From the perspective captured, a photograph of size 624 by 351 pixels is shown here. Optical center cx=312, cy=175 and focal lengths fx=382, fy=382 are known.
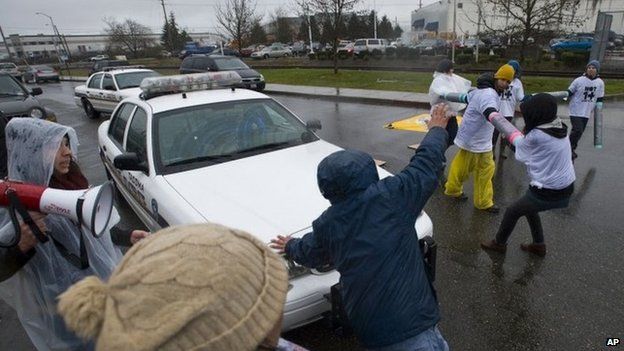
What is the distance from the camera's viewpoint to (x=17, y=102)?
24.4ft

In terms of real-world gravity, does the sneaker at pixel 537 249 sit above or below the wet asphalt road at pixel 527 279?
above

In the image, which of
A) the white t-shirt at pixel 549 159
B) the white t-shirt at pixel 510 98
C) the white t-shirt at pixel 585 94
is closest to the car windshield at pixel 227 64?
the white t-shirt at pixel 510 98

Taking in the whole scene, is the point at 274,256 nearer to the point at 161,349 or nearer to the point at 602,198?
the point at 161,349

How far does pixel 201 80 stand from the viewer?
4.46 m

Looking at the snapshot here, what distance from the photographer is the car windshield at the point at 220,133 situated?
3.45m

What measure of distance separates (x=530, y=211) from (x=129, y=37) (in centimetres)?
6522

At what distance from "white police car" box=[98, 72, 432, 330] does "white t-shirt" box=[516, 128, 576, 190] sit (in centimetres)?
114

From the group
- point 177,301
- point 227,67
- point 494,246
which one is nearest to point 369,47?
point 227,67

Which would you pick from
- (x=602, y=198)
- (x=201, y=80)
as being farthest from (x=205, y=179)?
(x=602, y=198)

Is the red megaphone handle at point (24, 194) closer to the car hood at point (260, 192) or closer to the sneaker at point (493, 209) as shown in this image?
the car hood at point (260, 192)

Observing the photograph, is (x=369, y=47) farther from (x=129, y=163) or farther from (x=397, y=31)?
(x=129, y=163)

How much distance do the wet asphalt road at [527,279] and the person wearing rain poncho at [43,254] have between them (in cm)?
146

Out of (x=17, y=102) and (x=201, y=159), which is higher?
(x=17, y=102)

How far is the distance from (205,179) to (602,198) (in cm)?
479
